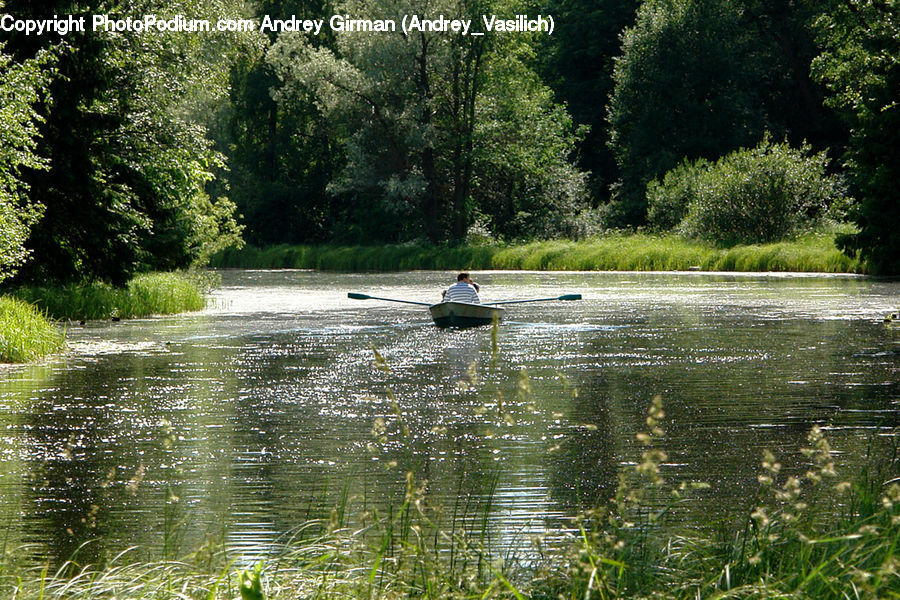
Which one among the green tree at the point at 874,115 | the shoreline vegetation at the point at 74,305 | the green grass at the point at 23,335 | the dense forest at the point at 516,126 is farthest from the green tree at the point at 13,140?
the green tree at the point at 874,115

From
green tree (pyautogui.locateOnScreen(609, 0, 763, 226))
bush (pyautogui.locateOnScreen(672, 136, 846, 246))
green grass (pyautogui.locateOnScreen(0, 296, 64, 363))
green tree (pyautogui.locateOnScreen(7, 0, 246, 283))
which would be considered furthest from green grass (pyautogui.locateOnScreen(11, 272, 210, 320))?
green tree (pyautogui.locateOnScreen(609, 0, 763, 226))

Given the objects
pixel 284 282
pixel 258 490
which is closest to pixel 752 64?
pixel 284 282

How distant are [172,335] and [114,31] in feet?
20.0

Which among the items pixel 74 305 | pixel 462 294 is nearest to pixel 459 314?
pixel 462 294

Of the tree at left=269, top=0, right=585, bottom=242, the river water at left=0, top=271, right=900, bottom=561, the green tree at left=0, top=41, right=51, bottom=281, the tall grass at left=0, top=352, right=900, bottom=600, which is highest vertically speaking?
the tree at left=269, top=0, right=585, bottom=242

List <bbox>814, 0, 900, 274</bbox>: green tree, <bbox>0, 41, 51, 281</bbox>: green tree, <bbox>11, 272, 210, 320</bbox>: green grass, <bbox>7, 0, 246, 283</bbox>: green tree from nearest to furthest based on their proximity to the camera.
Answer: <bbox>0, 41, 51, 281</bbox>: green tree
<bbox>7, 0, 246, 283</bbox>: green tree
<bbox>11, 272, 210, 320</bbox>: green grass
<bbox>814, 0, 900, 274</bbox>: green tree

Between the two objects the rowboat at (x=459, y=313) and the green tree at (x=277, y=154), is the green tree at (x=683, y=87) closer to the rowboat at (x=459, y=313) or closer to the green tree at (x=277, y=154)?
the green tree at (x=277, y=154)

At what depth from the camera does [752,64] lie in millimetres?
58719

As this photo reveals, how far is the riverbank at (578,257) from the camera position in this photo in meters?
41.6

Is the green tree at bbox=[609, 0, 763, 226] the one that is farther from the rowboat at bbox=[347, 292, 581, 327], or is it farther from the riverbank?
the rowboat at bbox=[347, 292, 581, 327]

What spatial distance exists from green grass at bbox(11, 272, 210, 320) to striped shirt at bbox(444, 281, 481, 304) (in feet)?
22.1

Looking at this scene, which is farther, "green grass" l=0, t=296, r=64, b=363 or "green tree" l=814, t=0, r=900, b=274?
"green tree" l=814, t=0, r=900, b=274

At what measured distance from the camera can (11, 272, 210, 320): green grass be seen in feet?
79.3

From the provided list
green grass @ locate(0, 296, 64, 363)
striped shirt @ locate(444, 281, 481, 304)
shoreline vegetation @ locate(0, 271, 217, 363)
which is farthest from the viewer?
striped shirt @ locate(444, 281, 481, 304)
